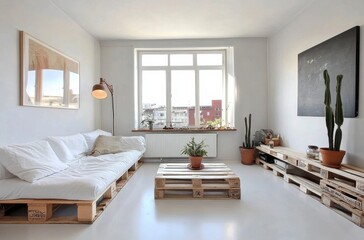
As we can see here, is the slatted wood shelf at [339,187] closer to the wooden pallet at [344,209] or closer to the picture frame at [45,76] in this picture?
the wooden pallet at [344,209]

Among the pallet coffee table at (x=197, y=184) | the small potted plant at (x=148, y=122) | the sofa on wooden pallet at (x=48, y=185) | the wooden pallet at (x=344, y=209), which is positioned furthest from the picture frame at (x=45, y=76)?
the wooden pallet at (x=344, y=209)

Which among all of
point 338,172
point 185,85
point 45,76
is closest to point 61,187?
point 45,76

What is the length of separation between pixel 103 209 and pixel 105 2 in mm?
2888

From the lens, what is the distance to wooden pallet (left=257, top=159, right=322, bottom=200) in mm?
2711

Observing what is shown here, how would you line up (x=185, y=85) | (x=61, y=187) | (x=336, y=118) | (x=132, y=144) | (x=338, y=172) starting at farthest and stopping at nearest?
(x=185, y=85)
(x=132, y=144)
(x=336, y=118)
(x=338, y=172)
(x=61, y=187)

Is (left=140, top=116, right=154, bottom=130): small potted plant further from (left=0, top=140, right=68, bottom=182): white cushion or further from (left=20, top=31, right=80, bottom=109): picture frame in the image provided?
(left=0, top=140, right=68, bottom=182): white cushion

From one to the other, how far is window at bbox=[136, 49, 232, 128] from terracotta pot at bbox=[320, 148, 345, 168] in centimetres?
262

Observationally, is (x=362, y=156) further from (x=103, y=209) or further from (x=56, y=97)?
(x=56, y=97)

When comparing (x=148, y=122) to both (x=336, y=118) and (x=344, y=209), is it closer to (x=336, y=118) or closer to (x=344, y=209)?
(x=336, y=118)

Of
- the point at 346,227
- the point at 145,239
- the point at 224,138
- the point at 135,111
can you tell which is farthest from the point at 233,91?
the point at 145,239

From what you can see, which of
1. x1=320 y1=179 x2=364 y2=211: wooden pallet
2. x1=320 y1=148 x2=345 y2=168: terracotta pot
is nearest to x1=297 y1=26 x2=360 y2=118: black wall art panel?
x1=320 y1=148 x2=345 y2=168: terracotta pot

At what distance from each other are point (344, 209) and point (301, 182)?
2.03 feet

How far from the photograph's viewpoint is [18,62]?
103 inches

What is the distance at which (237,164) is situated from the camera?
15.1 feet
